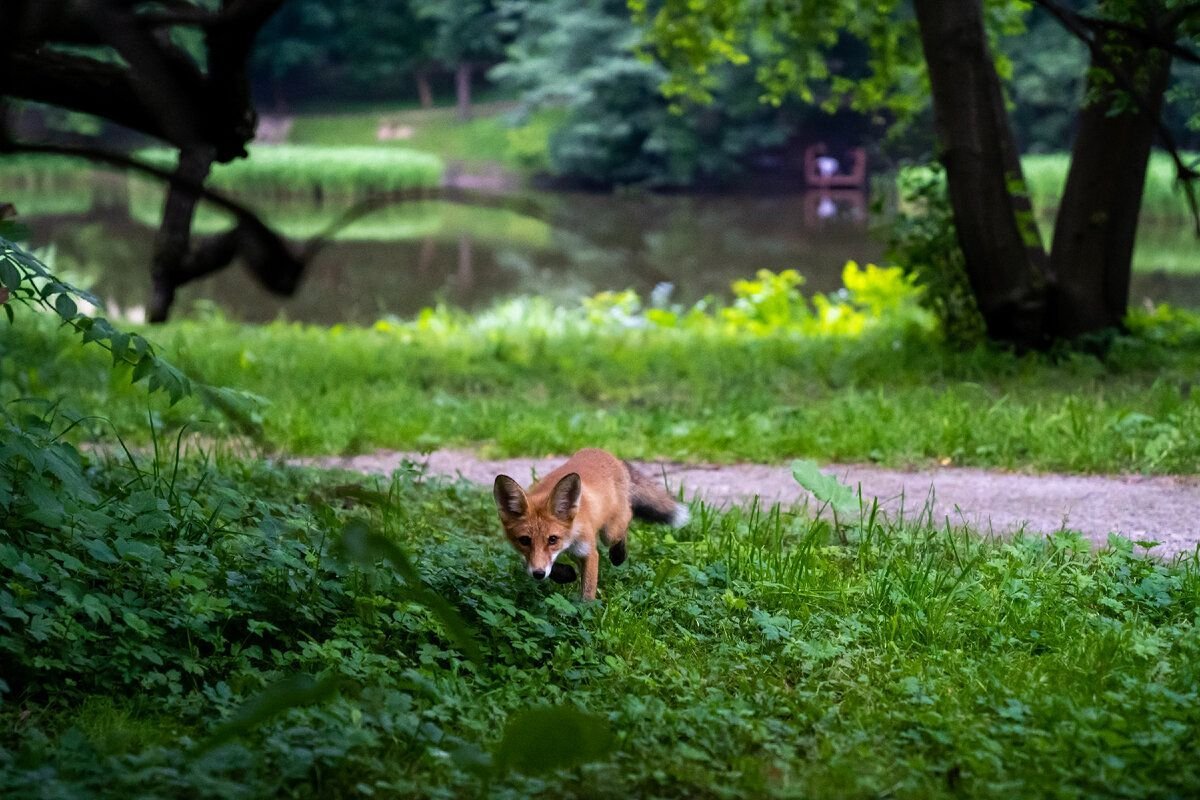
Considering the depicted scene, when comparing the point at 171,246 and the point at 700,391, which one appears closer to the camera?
the point at 171,246

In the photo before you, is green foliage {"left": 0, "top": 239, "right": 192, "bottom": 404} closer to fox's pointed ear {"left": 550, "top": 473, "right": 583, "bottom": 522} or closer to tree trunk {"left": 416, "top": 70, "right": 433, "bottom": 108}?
fox's pointed ear {"left": 550, "top": 473, "right": 583, "bottom": 522}

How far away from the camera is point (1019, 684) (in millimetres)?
3578

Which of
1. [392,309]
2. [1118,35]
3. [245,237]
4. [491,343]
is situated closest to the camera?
[245,237]

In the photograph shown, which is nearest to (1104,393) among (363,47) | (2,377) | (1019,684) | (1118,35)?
(1118,35)

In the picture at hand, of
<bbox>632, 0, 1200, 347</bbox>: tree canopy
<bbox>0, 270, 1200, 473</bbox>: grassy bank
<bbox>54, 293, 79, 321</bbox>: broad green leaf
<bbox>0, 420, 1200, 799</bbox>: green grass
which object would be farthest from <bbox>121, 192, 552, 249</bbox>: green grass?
<bbox>54, 293, 79, 321</bbox>: broad green leaf

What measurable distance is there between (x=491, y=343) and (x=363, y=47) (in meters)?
39.9

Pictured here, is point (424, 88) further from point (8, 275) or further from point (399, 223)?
point (8, 275)

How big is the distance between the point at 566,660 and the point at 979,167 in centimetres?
626

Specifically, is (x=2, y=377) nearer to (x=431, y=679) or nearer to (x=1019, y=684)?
(x=431, y=679)

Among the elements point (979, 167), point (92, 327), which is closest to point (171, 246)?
point (92, 327)

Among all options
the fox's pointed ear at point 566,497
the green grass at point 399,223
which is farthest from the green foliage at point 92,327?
the green grass at point 399,223

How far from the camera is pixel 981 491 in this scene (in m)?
5.95

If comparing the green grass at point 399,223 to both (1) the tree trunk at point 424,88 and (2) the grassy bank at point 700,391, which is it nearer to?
(2) the grassy bank at point 700,391

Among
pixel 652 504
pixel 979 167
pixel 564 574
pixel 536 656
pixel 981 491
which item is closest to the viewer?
pixel 536 656
